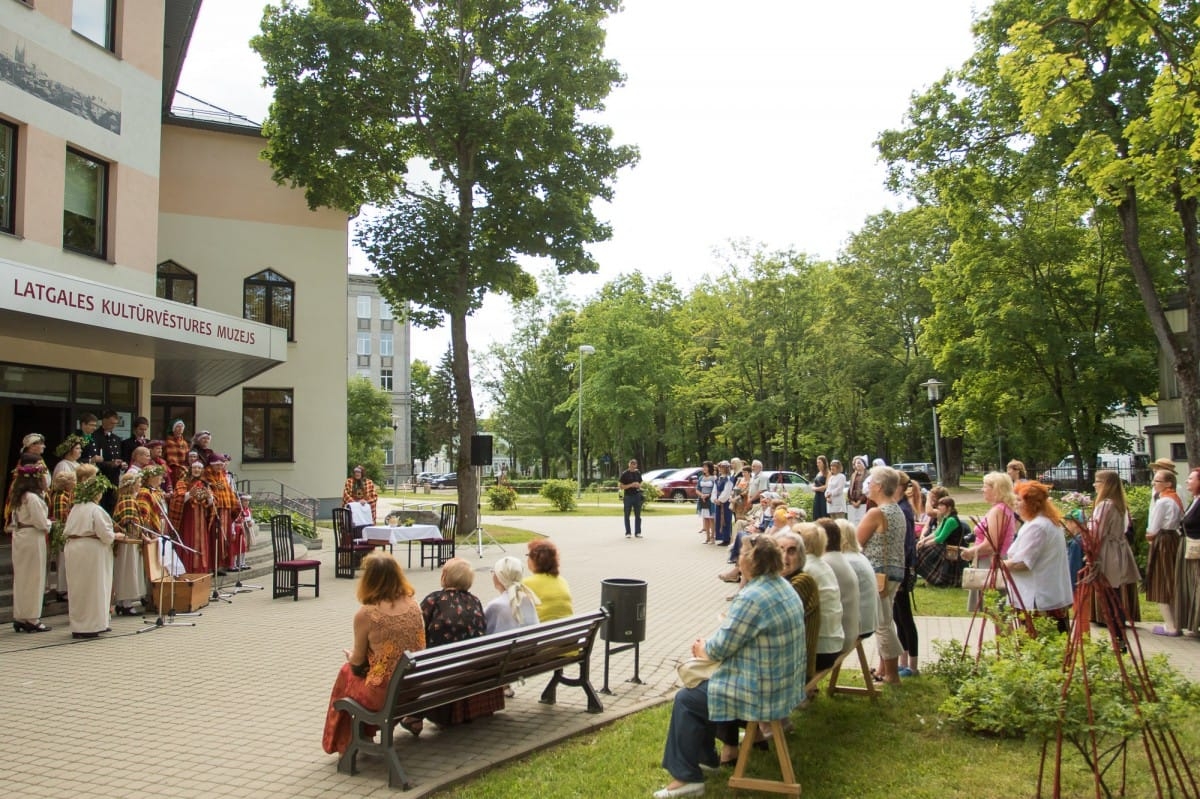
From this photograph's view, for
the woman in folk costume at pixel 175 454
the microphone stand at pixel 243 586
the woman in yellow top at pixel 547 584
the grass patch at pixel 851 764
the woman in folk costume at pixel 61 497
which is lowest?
the grass patch at pixel 851 764

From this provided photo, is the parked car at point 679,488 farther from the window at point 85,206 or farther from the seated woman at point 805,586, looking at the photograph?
the seated woman at point 805,586

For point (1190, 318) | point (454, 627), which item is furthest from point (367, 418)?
point (454, 627)

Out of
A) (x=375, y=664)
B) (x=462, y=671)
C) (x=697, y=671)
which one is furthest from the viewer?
(x=462, y=671)

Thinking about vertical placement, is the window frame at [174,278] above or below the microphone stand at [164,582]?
above

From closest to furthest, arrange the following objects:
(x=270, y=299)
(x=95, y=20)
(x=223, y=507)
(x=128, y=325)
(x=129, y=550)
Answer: (x=129, y=550), (x=128, y=325), (x=223, y=507), (x=95, y=20), (x=270, y=299)

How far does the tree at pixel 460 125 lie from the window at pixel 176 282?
559 centimetres

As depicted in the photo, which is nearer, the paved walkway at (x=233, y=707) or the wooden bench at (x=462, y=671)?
the wooden bench at (x=462, y=671)

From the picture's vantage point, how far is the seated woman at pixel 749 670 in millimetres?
4652

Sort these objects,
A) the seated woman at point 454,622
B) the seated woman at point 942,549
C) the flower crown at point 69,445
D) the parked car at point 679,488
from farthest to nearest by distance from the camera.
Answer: the parked car at point 679,488, the seated woman at point 942,549, the flower crown at point 69,445, the seated woman at point 454,622

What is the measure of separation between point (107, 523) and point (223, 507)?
3504mm

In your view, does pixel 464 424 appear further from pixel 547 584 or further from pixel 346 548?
pixel 547 584

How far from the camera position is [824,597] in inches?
225

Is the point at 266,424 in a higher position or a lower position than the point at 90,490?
higher

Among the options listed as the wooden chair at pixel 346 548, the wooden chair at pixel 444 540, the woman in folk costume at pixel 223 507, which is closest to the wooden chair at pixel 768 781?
the woman in folk costume at pixel 223 507
